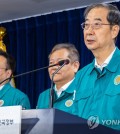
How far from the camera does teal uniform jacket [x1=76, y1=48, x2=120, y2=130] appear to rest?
4.37ft

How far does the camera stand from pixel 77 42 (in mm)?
4477

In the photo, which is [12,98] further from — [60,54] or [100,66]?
[100,66]

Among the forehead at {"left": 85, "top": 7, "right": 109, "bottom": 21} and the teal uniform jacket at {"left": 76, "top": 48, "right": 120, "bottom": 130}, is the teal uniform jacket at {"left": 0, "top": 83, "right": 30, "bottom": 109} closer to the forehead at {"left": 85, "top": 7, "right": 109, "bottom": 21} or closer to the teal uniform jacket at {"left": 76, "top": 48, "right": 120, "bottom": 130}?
the teal uniform jacket at {"left": 76, "top": 48, "right": 120, "bottom": 130}

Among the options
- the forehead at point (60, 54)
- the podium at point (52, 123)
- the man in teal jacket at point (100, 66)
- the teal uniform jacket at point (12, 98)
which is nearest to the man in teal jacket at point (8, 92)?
the teal uniform jacket at point (12, 98)

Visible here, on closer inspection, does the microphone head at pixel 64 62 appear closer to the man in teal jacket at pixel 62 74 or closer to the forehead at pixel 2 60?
the man in teal jacket at pixel 62 74

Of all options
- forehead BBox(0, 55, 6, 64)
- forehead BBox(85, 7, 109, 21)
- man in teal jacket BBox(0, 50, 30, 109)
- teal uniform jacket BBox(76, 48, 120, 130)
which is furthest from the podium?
forehead BBox(0, 55, 6, 64)

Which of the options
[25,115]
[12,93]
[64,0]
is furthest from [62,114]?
[64,0]

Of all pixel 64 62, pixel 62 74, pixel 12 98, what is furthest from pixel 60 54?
pixel 64 62

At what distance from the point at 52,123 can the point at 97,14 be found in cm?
77

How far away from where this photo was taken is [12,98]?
2281 millimetres

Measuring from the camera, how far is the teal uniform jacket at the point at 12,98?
2244 millimetres

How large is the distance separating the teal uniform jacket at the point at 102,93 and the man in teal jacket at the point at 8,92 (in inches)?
29.8

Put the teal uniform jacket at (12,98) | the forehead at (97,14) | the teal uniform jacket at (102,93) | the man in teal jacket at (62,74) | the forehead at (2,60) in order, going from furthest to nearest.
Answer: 1. the forehead at (2,60)
2. the teal uniform jacket at (12,98)
3. the man in teal jacket at (62,74)
4. the forehead at (97,14)
5. the teal uniform jacket at (102,93)

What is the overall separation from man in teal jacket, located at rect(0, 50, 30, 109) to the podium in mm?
1238
